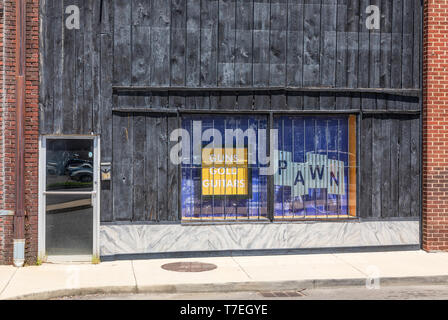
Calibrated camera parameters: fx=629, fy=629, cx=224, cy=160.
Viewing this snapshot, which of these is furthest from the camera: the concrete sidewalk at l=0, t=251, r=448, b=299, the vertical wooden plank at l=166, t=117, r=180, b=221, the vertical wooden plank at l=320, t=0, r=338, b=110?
the vertical wooden plank at l=320, t=0, r=338, b=110

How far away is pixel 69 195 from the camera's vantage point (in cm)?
1141

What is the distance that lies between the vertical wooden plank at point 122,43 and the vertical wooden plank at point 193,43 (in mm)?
1098

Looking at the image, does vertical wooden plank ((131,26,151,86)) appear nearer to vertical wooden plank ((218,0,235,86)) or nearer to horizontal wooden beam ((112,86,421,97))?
horizontal wooden beam ((112,86,421,97))

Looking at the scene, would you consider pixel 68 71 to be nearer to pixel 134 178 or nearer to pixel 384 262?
pixel 134 178

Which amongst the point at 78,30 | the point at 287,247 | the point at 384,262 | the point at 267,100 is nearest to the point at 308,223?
the point at 287,247

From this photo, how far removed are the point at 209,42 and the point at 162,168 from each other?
256 centimetres

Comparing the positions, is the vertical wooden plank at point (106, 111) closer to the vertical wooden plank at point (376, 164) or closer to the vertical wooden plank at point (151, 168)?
the vertical wooden plank at point (151, 168)

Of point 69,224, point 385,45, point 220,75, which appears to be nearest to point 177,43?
point 220,75

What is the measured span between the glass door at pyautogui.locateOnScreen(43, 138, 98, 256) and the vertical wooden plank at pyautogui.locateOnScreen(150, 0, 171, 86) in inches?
67.8

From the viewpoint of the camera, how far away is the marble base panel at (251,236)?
461 inches

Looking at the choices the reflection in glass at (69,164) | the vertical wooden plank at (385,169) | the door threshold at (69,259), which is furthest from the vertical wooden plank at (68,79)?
the vertical wooden plank at (385,169)

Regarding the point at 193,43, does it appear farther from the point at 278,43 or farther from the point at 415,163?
the point at 415,163

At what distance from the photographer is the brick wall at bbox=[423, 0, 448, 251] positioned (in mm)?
12516

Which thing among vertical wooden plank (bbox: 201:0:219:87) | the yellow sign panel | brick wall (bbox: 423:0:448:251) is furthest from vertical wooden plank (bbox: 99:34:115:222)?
brick wall (bbox: 423:0:448:251)
